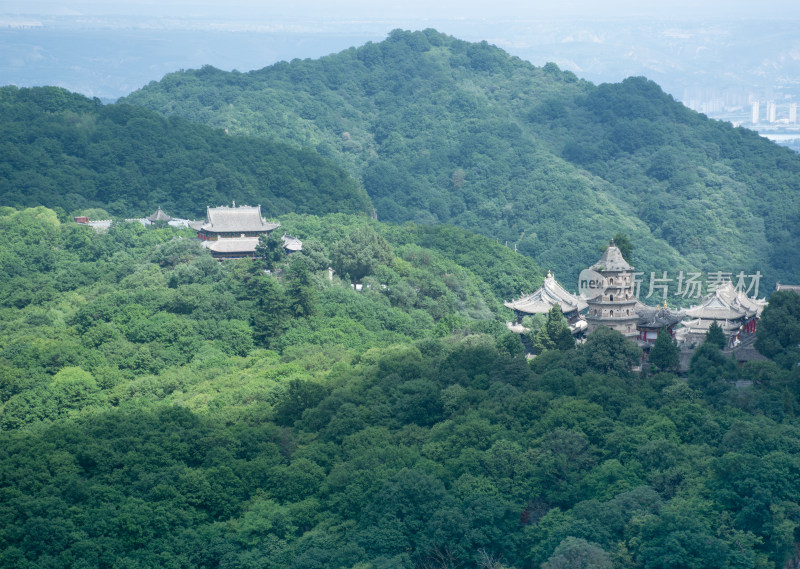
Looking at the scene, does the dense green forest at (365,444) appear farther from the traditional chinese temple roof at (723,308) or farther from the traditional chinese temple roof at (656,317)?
the traditional chinese temple roof at (723,308)

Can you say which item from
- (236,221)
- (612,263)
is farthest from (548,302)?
(236,221)

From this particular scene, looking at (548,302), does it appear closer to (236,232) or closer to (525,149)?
(236,232)

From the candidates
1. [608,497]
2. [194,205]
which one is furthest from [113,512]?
[194,205]

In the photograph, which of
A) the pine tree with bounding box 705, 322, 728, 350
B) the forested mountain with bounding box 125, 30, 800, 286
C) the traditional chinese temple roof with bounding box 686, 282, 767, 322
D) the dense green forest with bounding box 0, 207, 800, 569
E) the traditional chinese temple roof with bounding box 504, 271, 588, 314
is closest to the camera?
the dense green forest with bounding box 0, 207, 800, 569

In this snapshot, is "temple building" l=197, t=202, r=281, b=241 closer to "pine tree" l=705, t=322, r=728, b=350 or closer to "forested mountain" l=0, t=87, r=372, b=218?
"forested mountain" l=0, t=87, r=372, b=218

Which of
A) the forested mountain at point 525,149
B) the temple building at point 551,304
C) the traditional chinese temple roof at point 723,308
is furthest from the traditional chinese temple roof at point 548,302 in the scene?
the forested mountain at point 525,149

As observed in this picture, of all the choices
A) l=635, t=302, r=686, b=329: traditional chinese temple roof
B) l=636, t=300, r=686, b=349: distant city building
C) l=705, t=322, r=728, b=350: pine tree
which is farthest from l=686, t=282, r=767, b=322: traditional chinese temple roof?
l=705, t=322, r=728, b=350: pine tree
